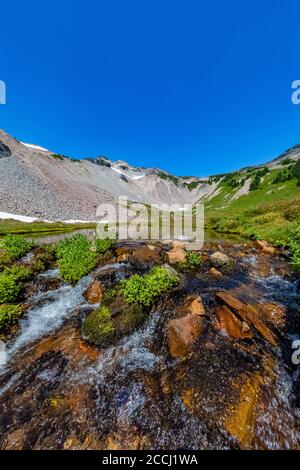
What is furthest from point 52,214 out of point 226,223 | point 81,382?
point 81,382

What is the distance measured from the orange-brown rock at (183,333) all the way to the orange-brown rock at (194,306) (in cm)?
50

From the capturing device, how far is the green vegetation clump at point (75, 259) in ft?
51.5

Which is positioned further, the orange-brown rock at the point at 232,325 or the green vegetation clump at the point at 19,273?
the green vegetation clump at the point at 19,273

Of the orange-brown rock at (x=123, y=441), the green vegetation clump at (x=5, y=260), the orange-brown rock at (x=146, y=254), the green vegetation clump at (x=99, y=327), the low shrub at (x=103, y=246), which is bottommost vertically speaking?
the orange-brown rock at (x=123, y=441)

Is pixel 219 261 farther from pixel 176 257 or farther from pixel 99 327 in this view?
pixel 99 327

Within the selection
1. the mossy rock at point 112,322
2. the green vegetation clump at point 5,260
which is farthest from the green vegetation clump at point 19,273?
the mossy rock at point 112,322

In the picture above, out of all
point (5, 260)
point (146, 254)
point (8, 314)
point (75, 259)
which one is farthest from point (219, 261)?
point (5, 260)

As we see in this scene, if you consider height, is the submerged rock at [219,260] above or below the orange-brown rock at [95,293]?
above

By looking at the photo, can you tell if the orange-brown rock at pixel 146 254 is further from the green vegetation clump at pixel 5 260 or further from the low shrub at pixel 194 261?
the green vegetation clump at pixel 5 260

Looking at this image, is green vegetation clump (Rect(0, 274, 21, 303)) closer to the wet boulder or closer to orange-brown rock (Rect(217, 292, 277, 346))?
orange-brown rock (Rect(217, 292, 277, 346))

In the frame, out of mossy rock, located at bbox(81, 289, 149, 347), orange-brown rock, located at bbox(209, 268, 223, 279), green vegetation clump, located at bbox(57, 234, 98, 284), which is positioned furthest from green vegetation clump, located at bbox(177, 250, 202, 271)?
green vegetation clump, located at bbox(57, 234, 98, 284)

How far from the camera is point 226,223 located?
4544 cm
